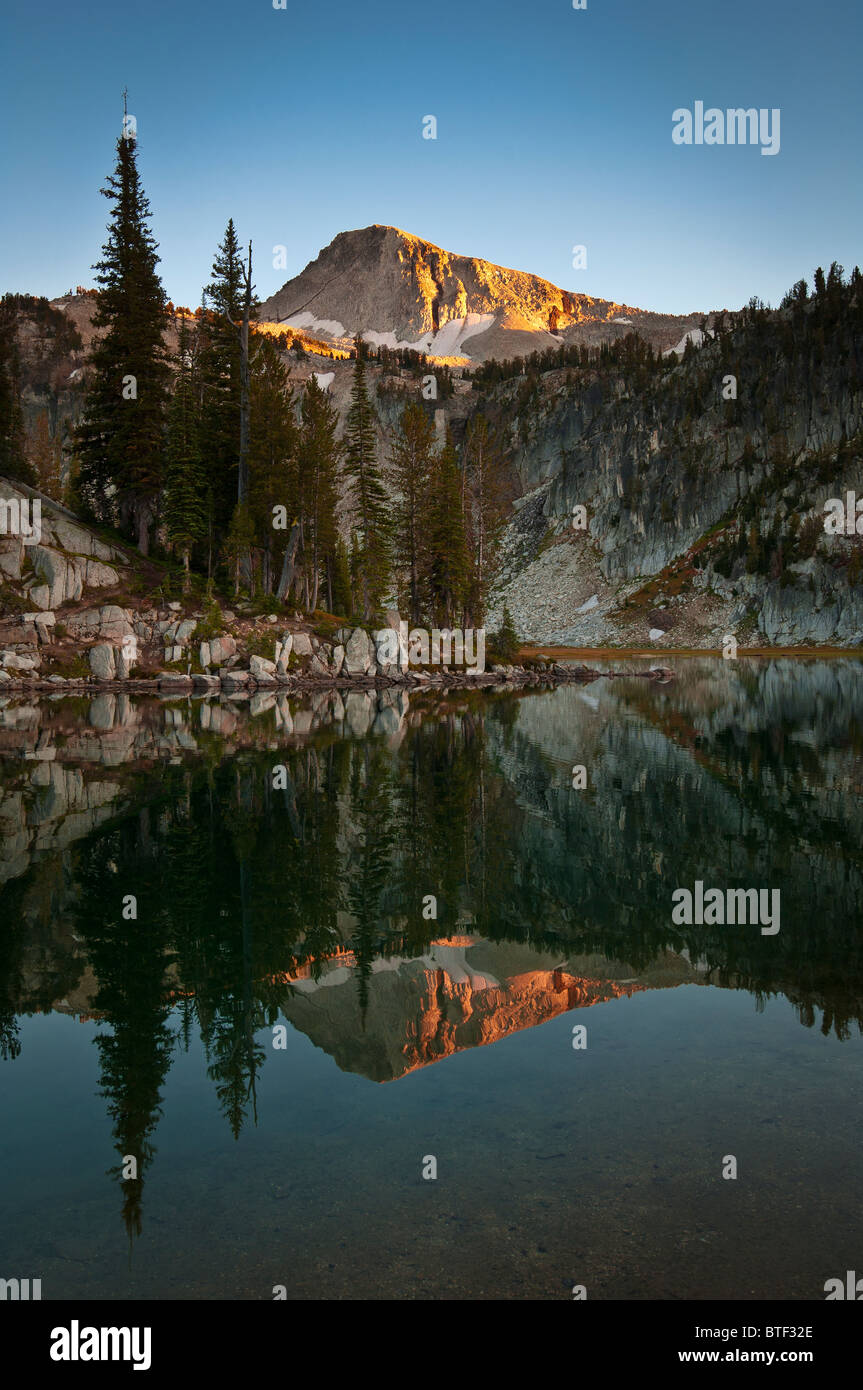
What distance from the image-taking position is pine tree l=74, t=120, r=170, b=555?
63.6m

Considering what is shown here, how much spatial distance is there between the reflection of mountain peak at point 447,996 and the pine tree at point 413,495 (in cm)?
6755

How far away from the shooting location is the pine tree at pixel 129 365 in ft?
209

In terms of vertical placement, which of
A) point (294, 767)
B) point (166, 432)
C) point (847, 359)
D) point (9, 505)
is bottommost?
point (294, 767)

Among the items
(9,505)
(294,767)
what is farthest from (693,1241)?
(9,505)

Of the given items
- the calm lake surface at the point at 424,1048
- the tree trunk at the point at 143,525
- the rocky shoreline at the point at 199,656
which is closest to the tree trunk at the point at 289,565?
the rocky shoreline at the point at 199,656

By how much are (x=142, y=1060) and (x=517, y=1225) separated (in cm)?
434

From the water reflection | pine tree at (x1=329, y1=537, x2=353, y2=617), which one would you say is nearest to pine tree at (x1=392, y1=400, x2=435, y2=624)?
pine tree at (x1=329, y1=537, x2=353, y2=617)

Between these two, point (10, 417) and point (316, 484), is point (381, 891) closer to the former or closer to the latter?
point (316, 484)

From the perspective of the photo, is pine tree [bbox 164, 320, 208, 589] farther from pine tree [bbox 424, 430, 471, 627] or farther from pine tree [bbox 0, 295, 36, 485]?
pine tree [bbox 424, 430, 471, 627]

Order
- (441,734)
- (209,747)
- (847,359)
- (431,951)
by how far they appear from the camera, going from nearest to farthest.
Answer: (431,951) → (209,747) → (441,734) → (847,359)

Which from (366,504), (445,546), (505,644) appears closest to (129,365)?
(366,504)

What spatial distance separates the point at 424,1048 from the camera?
29.6 ft

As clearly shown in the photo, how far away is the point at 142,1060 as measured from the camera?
28.3ft
